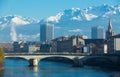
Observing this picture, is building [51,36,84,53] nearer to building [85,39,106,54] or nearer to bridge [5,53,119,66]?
building [85,39,106,54]

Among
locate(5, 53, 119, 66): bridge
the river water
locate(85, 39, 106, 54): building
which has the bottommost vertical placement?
the river water

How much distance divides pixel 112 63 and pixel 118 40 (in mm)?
25633

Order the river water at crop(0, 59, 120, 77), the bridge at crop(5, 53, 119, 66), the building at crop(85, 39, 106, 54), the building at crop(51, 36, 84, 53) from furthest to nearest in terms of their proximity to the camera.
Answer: the building at crop(51, 36, 84, 53) < the building at crop(85, 39, 106, 54) < the bridge at crop(5, 53, 119, 66) < the river water at crop(0, 59, 120, 77)

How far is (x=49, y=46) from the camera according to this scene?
157m

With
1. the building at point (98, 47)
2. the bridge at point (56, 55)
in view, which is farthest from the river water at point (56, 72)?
the building at point (98, 47)

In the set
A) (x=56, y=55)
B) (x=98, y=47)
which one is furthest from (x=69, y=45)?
(x=56, y=55)

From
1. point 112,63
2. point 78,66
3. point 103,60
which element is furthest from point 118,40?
point 78,66

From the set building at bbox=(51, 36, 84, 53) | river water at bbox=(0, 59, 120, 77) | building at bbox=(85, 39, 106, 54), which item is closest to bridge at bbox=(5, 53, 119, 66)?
river water at bbox=(0, 59, 120, 77)

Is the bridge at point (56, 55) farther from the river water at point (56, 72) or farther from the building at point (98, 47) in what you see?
the building at point (98, 47)

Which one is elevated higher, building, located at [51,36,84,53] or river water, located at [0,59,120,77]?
building, located at [51,36,84,53]

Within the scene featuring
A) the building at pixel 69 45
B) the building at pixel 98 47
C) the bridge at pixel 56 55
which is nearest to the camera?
the bridge at pixel 56 55

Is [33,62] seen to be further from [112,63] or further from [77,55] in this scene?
[112,63]

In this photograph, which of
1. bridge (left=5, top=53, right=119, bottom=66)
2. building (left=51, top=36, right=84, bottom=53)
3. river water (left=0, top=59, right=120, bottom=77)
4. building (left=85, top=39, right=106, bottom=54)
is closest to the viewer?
river water (left=0, top=59, right=120, bottom=77)

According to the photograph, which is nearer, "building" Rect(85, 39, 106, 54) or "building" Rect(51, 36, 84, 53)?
"building" Rect(85, 39, 106, 54)
